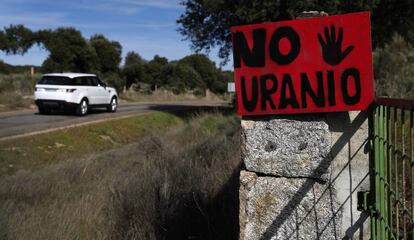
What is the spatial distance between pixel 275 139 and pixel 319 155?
29 centimetres

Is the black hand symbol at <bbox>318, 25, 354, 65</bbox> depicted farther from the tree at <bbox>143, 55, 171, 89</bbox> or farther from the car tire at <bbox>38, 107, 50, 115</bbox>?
the tree at <bbox>143, 55, 171, 89</bbox>

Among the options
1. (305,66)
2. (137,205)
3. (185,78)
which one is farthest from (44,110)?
(185,78)

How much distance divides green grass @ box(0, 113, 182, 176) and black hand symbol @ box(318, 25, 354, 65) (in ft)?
32.4

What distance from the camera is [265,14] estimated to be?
23.0 metres

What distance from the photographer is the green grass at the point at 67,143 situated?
14.0m

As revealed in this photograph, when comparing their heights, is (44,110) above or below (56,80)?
below

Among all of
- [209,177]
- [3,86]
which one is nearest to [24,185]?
[209,177]

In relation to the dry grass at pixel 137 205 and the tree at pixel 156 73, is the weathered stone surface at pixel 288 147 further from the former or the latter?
the tree at pixel 156 73

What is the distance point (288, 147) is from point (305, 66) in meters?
0.51

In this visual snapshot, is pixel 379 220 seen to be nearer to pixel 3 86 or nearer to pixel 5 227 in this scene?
pixel 5 227

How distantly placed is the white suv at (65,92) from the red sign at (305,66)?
66.8 feet

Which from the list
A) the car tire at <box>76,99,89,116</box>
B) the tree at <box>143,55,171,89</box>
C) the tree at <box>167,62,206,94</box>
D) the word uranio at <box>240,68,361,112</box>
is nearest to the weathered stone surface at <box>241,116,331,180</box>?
the word uranio at <box>240,68,361,112</box>

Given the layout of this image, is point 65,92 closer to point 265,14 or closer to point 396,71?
point 265,14

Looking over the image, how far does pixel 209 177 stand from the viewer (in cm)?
682
